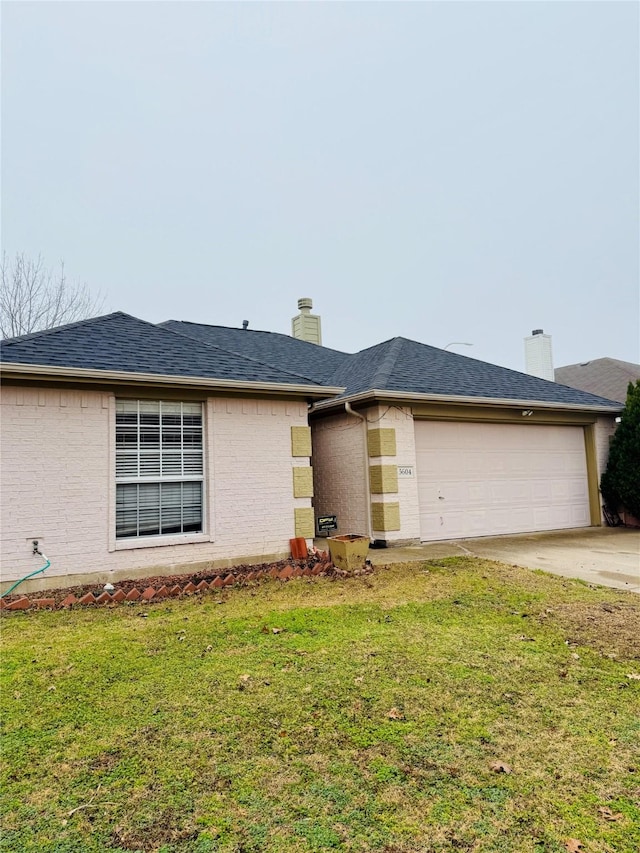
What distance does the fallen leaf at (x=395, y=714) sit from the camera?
2.98 meters

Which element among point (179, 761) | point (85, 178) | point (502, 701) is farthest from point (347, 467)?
point (85, 178)

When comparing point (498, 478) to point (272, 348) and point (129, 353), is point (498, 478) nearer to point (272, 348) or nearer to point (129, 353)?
point (272, 348)

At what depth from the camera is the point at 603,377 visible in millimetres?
18016

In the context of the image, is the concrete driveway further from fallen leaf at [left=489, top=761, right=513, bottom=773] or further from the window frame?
fallen leaf at [left=489, top=761, right=513, bottom=773]

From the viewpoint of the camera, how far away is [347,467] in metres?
10.1

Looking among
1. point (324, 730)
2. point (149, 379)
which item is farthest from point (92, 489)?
point (324, 730)

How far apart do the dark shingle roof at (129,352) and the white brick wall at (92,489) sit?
17.4 inches

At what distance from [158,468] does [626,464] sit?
10.5 metres

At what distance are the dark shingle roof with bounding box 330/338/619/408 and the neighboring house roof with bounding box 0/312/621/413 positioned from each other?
30mm

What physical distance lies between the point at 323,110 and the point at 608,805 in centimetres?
1971

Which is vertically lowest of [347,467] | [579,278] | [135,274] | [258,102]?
[347,467]

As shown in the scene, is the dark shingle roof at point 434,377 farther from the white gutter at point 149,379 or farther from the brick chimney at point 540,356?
the brick chimney at point 540,356

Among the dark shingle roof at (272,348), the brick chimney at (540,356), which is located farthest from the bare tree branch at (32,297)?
the brick chimney at (540,356)

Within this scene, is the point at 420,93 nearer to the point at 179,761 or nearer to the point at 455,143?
the point at 455,143
